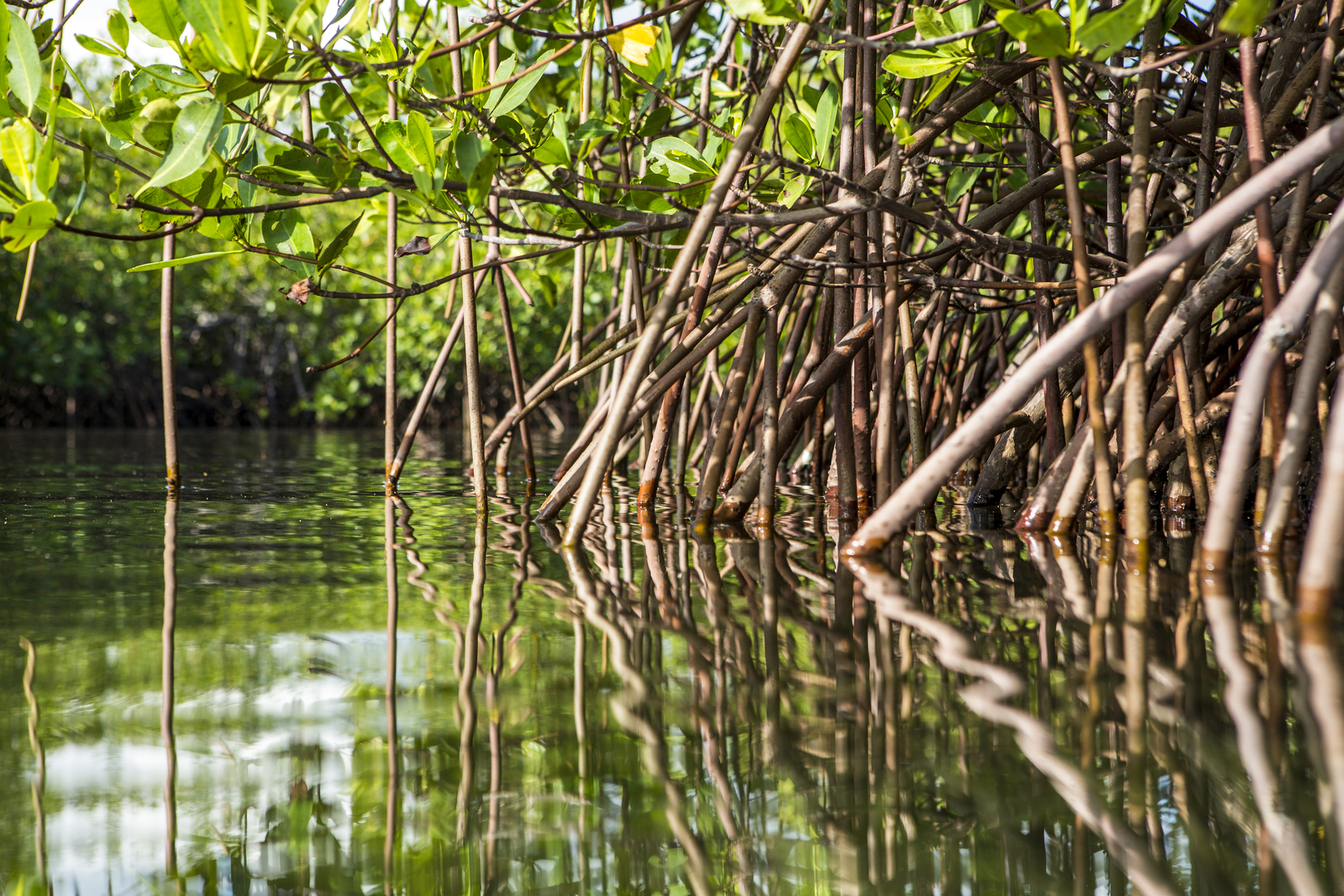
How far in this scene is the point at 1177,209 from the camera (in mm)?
3021

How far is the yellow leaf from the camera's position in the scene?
1.93m

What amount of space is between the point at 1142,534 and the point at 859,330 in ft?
2.76

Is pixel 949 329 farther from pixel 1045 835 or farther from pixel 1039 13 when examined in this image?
pixel 1045 835

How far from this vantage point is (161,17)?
145cm

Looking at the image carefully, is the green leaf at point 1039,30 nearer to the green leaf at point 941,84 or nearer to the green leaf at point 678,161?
the green leaf at point 941,84

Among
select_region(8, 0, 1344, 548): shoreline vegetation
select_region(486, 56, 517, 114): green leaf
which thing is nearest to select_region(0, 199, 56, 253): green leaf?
select_region(8, 0, 1344, 548): shoreline vegetation

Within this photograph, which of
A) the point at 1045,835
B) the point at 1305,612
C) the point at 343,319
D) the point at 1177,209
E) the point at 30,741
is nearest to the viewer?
the point at 1045,835

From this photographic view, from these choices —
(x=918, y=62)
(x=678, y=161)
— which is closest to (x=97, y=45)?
(x=678, y=161)

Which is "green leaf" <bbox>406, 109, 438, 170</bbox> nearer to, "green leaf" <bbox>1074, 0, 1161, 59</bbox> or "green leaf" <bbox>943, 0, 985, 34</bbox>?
"green leaf" <bbox>943, 0, 985, 34</bbox>

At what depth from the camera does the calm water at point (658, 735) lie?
716 millimetres

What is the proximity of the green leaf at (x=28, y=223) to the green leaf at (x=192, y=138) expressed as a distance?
0.14 m

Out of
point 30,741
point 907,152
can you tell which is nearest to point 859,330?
point 907,152

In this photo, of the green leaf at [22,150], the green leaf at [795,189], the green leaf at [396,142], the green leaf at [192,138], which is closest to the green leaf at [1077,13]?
the green leaf at [795,189]

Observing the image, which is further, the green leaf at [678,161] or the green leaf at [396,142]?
the green leaf at [678,161]
